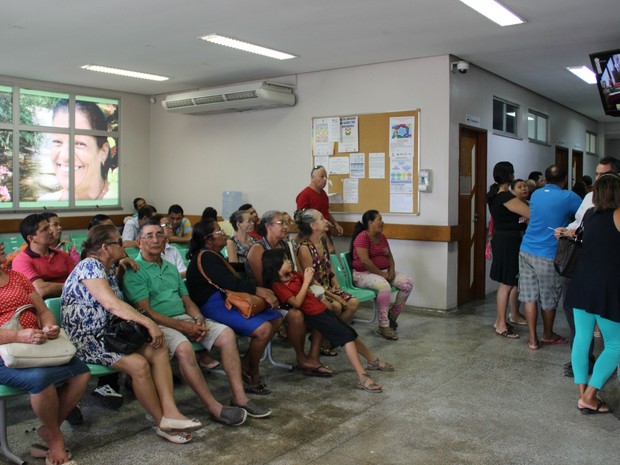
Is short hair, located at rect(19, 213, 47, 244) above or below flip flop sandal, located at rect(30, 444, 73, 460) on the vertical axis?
above

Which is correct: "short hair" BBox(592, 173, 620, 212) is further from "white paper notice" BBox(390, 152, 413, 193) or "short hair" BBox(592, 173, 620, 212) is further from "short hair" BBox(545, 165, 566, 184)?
"white paper notice" BBox(390, 152, 413, 193)

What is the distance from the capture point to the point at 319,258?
494 centimetres

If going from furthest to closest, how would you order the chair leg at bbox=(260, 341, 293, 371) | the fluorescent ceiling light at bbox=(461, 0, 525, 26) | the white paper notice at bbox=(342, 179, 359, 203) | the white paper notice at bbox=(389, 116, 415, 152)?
the white paper notice at bbox=(342, 179, 359, 203) → the white paper notice at bbox=(389, 116, 415, 152) → the fluorescent ceiling light at bbox=(461, 0, 525, 26) → the chair leg at bbox=(260, 341, 293, 371)

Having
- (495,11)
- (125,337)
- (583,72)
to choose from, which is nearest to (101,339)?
(125,337)

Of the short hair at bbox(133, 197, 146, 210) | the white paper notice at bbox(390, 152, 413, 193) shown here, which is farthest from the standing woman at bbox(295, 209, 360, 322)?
the short hair at bbox(133, 197, 146, 210)

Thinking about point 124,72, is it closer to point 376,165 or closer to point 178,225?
point 178,225

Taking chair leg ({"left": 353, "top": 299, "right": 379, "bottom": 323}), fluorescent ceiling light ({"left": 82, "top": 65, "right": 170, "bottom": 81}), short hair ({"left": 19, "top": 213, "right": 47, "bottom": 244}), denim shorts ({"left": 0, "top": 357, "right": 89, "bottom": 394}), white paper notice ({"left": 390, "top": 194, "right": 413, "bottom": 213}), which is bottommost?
chair leg ({"left": 353, "top": 299, "right": 379, "bottom": 323})

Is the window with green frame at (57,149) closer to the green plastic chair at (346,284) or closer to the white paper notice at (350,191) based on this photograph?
the white paper notice at (350,191)

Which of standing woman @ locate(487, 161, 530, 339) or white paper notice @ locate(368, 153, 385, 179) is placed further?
white paper notice @ locate(368, 153, 385, 179)

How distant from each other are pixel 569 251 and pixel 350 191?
11.1 ft

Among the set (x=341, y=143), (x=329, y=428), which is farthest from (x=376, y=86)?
(x=329, y=428)

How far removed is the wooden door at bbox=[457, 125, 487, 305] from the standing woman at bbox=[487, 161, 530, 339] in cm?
131

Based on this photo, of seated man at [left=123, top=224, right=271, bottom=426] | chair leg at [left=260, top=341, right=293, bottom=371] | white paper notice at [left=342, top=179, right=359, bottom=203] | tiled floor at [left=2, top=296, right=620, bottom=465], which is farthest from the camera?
white paper notice at [left=342, top=179, right=359, bottom=203]

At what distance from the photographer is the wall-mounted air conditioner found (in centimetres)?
755
